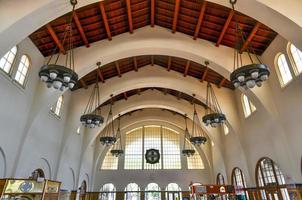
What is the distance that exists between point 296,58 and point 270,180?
5808 millimetres

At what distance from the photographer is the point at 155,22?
35.0ft

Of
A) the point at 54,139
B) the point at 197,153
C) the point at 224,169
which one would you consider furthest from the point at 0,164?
the point at 197,153

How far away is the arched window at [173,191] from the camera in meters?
17.7

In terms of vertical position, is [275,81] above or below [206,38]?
below

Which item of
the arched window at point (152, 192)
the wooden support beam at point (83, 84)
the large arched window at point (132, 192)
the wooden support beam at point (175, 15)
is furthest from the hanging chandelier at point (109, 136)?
the wooden support beam at point (175, 15)

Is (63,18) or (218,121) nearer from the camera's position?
(63,18)

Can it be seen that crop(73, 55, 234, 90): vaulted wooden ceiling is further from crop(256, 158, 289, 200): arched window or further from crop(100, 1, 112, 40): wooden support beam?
crop(256, 158, 289, 200): arched window

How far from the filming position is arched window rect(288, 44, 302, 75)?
774 cm

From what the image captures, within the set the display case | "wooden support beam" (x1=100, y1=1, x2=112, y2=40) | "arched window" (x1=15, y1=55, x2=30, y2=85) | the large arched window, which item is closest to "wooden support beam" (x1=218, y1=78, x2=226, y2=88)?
"wooden support beam" (x1=100, y1=1, x2=112, y2=40)

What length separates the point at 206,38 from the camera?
10297 millimetres

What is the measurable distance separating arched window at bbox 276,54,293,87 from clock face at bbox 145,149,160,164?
12.9 m

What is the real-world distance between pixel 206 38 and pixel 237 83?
489 cm

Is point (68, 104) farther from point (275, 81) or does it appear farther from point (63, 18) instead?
point (275, 81)

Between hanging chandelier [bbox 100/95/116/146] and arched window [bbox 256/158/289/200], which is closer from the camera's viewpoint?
arched window [bbox 256/158/289/200]
